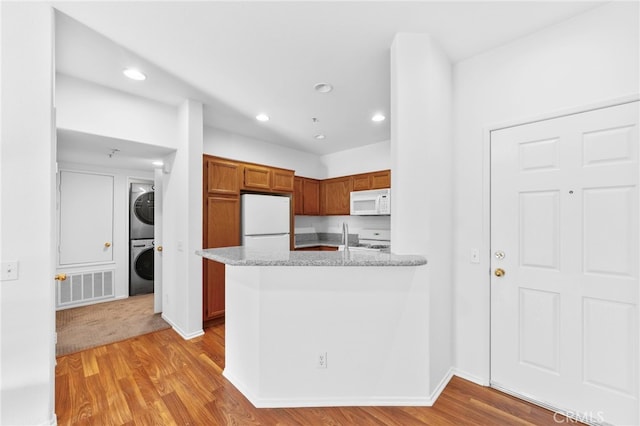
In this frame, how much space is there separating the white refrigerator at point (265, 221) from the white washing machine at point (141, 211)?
224cm

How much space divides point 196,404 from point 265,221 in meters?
2.43

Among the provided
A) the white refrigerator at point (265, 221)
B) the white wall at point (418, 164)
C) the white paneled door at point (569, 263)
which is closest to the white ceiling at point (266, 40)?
the white wall at point (418, 164)

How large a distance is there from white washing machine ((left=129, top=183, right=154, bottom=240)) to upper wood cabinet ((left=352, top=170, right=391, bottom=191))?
3.70 m

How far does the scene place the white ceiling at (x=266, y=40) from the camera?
1.74 metres

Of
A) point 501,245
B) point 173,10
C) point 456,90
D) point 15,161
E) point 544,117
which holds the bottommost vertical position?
point 501,245

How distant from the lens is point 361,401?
6.15 ft

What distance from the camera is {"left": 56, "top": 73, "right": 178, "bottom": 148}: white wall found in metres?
2.45

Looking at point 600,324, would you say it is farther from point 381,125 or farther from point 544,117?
point 381,125

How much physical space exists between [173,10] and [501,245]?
2.80m

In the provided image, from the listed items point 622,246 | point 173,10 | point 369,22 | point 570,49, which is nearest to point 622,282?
point 622,246

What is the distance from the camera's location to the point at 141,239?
4.85 metres

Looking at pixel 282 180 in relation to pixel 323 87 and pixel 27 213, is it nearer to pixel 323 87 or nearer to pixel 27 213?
pixel 323 87

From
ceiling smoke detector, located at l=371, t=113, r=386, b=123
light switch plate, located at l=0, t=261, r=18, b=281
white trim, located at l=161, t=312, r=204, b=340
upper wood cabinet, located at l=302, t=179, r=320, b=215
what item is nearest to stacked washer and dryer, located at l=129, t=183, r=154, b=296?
white trim, located at l=161, t=312, r=204, b=340

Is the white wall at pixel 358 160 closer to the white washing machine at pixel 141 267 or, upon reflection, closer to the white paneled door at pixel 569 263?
the white paneled door at pixel 569 263
